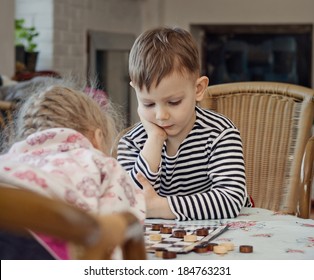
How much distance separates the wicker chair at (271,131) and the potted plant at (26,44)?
2.83m

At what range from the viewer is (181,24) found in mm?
5789

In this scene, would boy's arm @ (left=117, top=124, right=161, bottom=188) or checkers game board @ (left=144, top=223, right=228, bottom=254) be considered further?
boy's arm @ (left=117, top=124, right=161, bottom=188)

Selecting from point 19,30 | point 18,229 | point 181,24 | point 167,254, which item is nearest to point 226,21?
point 181,24

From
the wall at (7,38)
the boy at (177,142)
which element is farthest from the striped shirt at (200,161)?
the wall at (7,38)

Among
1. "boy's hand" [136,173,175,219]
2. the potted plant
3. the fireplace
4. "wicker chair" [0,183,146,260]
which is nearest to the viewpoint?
"wicker chair" [0,183,146,260]

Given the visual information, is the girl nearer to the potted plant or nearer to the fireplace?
the potted plant

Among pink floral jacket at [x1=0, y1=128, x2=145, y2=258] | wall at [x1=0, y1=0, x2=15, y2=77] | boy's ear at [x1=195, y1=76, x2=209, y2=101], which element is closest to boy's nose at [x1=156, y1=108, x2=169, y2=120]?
boy's ear at [x1=195, y1=76, x2=209, y2=101]

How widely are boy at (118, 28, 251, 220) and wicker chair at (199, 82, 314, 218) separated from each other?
0.79 feet

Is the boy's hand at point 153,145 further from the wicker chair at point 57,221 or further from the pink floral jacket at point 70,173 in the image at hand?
the wicker chair at point 57,221

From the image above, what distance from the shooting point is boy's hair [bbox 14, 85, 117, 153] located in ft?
3.22

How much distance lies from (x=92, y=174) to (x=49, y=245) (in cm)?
13

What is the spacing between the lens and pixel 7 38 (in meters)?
4.21

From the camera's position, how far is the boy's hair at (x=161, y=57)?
1379 mm
